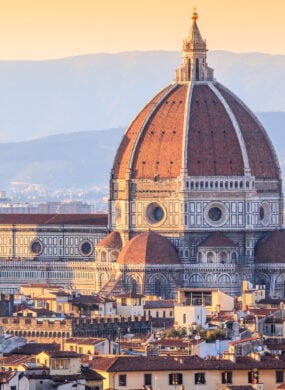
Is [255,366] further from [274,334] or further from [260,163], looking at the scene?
[260,163]

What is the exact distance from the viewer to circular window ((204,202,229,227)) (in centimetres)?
15662

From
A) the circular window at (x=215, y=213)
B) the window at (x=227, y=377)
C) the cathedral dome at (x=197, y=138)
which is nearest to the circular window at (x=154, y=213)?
the cathedral dome at (x=197, y=138)

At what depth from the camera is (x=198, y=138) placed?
156m

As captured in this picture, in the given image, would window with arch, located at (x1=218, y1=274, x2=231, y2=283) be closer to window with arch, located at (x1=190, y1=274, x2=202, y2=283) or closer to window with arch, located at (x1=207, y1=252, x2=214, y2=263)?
window with arch, located at (x1=190, y1=274, x2=202, y2=283)

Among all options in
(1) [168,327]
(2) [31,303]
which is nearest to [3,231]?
(2) [31,303]

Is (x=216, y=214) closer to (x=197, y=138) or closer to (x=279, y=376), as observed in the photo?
(x=197, y=138)

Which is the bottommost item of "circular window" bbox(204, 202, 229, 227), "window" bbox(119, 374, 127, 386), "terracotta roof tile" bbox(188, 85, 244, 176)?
"window" bbox(119, 374, 127, 386)

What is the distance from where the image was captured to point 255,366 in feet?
239

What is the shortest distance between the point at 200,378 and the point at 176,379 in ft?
2.04

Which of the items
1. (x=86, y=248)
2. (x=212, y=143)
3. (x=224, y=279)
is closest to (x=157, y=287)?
(x=224, y=279)

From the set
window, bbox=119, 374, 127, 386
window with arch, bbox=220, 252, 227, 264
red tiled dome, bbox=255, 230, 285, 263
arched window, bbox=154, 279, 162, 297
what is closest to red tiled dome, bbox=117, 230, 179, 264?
arched window, bbox=154, 279, 162, 297

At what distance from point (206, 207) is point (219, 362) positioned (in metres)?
82.9

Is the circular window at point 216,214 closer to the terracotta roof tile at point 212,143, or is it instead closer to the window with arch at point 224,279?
the terracotta roof tile at point 212,143

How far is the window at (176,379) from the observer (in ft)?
237
